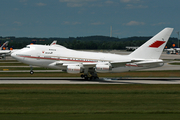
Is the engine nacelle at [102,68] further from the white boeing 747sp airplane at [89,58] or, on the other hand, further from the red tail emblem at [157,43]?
the red tail emblem at [157,43]

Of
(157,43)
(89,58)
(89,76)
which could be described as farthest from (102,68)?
(157,43)

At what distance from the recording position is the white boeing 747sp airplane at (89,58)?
3962 centimetres

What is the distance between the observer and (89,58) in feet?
132

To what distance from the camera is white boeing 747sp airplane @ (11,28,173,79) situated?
3962cm

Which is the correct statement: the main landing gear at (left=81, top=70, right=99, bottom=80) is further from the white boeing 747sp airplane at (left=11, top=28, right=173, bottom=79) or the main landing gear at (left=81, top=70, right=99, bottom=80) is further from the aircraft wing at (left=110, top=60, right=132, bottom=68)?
the aircraft wing at (left=110, top=60, right=132, bottom=68)

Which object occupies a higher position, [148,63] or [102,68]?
[148,63]
